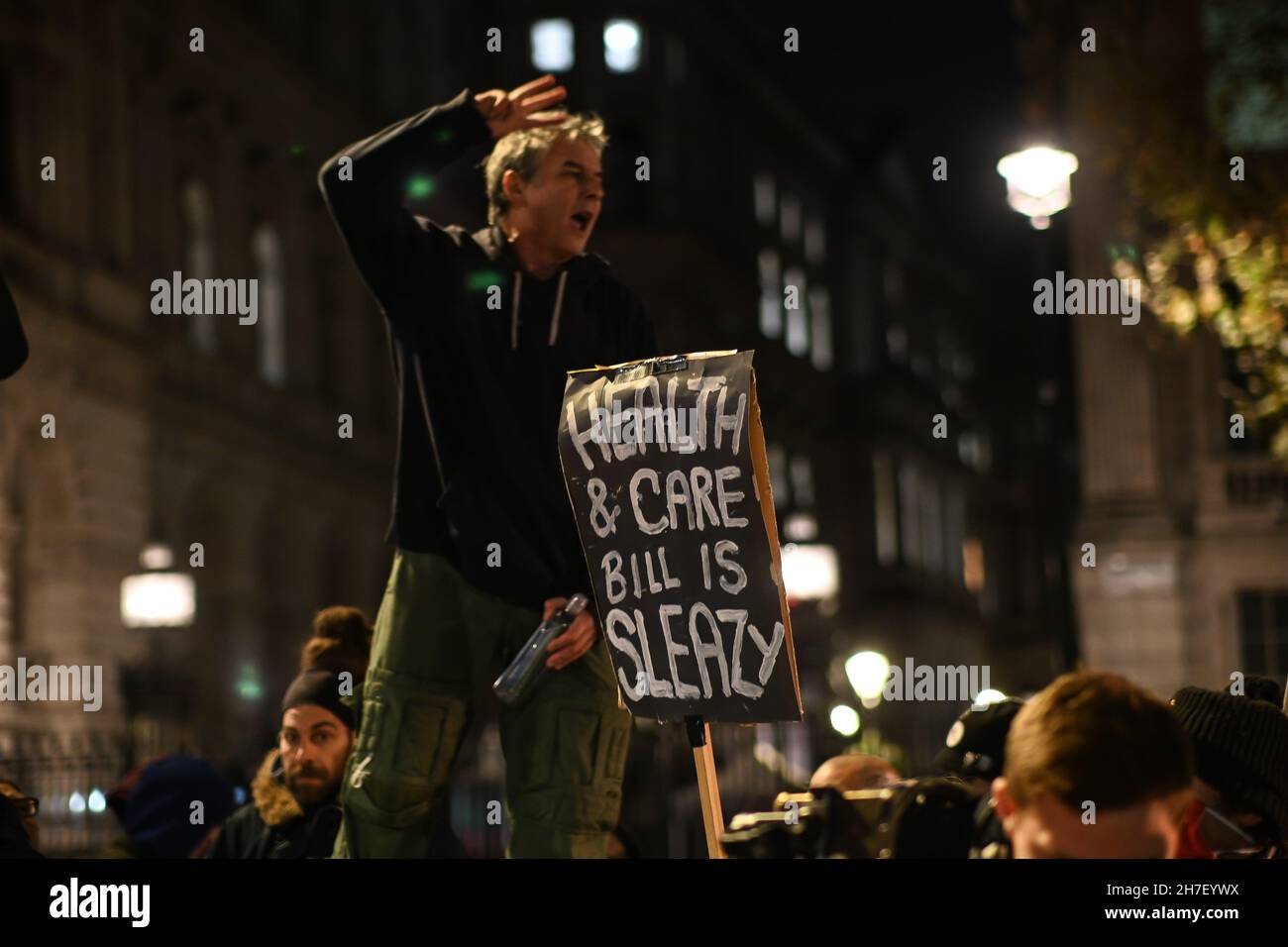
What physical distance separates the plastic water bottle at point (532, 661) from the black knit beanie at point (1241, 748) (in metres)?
1.39

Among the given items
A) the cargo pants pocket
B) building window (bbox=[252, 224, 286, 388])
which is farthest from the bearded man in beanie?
building window (bbox=[252, 224, 286, 388])

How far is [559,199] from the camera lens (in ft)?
17.5

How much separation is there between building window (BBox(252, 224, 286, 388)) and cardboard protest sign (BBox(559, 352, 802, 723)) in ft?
111

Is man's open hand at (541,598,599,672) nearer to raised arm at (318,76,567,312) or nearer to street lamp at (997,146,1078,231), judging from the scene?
raised arm at (318,76,567,312)

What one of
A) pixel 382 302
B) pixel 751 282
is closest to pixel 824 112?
pixel 751 282

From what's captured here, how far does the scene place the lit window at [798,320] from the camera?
7025 centimetres

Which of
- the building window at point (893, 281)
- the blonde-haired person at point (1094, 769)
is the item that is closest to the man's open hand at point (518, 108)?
the blonde-haired person at point (1094, 769)

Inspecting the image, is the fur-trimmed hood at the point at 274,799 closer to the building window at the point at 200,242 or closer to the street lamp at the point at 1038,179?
the street lamp at the point at 1038,179

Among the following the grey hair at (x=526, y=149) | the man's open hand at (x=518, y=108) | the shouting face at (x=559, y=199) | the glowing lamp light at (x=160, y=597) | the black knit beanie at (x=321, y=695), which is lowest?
the black knit beanie at (x=321, y=695)

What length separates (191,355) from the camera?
34906mm

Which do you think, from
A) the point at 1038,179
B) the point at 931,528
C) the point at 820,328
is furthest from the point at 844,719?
the point at 931,528
